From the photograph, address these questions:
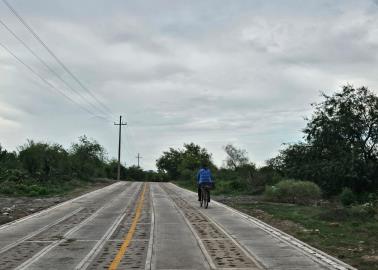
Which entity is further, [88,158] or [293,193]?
[88,158]

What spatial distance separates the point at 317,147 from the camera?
140ft

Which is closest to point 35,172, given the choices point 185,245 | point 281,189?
point 281,189

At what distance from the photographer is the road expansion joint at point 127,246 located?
33.0ft

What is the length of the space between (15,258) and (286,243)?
6.28 meters

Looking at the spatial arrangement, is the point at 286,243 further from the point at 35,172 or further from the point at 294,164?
the point at 35,172

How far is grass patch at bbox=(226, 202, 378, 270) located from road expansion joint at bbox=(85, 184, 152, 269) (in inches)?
163

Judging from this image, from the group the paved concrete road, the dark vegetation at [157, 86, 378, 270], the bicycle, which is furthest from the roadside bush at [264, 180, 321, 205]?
the paved concrete road

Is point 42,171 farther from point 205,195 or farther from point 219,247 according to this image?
point 219,247

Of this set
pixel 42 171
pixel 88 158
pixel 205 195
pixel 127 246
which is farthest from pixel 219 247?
pixel 88 158

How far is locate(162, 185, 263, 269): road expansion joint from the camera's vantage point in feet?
32.7

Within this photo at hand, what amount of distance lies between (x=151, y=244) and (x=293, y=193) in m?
17.9

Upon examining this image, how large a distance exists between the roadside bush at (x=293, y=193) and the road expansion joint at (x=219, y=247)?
38.7 feet

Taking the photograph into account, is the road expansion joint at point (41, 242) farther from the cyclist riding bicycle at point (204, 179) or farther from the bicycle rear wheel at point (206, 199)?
the cyclist riding bicycle at point (204, 179)

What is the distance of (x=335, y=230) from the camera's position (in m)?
15.7
